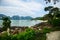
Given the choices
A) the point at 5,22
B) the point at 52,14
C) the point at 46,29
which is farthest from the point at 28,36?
the point at 52,14

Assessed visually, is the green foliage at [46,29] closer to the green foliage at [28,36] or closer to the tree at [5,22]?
the green foliage at [28,36]

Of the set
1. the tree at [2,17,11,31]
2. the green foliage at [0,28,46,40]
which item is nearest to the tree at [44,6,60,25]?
the green foliage at [0,28,46,40]

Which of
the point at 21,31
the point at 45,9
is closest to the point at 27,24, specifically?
the point at 21,31

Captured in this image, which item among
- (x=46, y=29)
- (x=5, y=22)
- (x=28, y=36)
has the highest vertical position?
(x=5, y=22)

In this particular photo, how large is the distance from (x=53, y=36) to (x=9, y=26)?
137 cm

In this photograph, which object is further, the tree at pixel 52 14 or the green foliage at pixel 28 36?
the tree at pixel 52 14

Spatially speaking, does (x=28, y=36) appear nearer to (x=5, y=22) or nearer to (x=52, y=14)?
(x=5, y=22)

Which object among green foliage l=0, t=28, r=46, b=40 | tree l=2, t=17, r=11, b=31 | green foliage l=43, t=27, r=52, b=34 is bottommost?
green foliage l=0, t=28, r=46, b=40

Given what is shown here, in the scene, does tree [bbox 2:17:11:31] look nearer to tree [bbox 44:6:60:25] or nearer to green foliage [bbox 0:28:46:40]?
green foliage [bbox 0:28:46:40]

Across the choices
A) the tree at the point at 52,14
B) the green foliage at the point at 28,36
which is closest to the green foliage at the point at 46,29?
the green foliage at the point at 28,36

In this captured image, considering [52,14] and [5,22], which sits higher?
[52,14]

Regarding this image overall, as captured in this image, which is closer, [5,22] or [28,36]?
[5,22]

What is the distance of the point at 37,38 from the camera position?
6.59 m

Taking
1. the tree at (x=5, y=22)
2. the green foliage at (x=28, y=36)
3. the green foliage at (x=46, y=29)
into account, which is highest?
the tree at (x=5, y=22)
